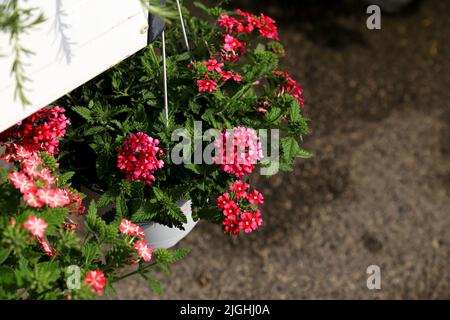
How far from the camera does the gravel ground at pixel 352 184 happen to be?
3031 mm

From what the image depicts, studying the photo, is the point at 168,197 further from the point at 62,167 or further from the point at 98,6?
the point at 98,6

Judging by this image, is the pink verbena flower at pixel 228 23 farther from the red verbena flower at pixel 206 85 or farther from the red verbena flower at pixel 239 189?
the red verbena flower at pixel 239 189

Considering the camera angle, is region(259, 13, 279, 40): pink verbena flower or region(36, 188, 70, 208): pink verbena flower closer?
region(36, 188, 70, 208): pink verbena flower

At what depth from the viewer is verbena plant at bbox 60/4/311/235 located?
5.88ft

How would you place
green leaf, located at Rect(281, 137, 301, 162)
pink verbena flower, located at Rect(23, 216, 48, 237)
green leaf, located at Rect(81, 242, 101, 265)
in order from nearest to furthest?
pink verbena flower, located at Rect(23, 216, 48, 237) < green leaf, located at Rect(81, 242, 101, 265) < green leaf, located at Rect(281, 137, 301, 162)

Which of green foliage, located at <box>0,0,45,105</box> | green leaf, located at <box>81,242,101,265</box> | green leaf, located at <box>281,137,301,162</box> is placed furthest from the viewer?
green leaf, located at <box>281,137,301,162</box>

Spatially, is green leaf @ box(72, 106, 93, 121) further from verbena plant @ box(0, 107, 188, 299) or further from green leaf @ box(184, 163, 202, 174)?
green leaf @ box(184, 163, 202, 174)

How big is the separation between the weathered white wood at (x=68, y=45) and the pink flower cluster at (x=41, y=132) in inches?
11.8

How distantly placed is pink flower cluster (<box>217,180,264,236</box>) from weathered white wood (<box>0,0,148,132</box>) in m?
0.50

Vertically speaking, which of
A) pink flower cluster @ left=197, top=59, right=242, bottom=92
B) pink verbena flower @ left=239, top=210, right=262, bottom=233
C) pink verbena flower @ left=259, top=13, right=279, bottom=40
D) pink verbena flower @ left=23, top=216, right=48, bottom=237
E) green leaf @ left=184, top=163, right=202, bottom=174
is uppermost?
pink verbena flower @ left=259, top=13, right=279, bottom=40

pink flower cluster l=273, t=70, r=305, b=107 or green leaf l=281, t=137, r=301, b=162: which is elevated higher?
pink flower cluster l=273, t=70, r=305, b=107

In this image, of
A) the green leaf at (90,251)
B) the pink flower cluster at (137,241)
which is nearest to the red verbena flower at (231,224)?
the pink flower cluster at (137,241)

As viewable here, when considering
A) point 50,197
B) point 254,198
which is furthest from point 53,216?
point 254,198

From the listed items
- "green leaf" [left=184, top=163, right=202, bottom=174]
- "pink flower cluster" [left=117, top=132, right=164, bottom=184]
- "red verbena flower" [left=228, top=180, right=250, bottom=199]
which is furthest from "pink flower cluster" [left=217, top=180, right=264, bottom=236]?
"pink flower cluster" [left=117, top=132, right=164, bottom=184]
